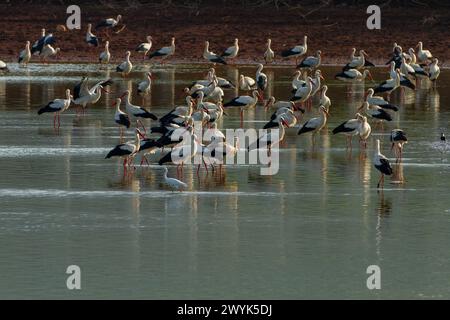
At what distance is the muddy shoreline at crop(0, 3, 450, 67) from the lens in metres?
44.9

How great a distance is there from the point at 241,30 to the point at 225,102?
14.4 meters

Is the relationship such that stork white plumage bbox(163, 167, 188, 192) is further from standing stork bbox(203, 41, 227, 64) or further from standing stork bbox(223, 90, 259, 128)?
standing stork bbox(203, 41, 227, 64)

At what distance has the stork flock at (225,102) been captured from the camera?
74.0ft

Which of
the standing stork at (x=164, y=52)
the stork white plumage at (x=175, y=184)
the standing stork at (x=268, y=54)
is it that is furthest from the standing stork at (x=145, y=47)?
the stork white plumage at (x=175, y=184)

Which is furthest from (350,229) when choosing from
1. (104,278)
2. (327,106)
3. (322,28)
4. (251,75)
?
(322,28)

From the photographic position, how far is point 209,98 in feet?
106

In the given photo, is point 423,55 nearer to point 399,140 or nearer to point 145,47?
point 145,47

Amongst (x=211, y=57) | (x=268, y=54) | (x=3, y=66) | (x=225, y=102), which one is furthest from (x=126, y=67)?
(x=225, y=102)

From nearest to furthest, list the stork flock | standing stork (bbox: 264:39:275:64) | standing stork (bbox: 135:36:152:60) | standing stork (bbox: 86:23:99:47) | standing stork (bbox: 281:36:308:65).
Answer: the stork flock
standing stork (bbox: 281:36:308:65)
standing stork (bbox: 264:39:275:64)
standing stork (bbox: 135:36:152:60)
standing stork (bbox: 86:23:99:47)

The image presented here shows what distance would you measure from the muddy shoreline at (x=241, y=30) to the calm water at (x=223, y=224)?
59.7ft

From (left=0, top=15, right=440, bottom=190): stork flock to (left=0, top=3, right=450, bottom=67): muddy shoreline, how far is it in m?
0.66

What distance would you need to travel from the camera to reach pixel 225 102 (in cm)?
3341

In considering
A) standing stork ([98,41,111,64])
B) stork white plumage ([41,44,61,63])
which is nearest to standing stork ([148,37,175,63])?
standing stork ([98,41,111,64])

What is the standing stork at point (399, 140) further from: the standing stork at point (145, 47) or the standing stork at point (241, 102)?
the standing stork at point (145, 47)
